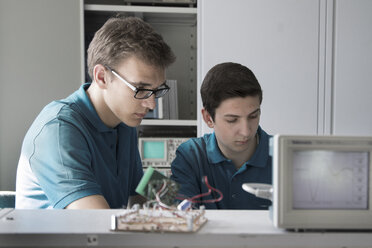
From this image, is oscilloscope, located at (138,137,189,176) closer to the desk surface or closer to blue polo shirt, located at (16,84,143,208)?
blue polo shirt, located at (16,84,143,208)

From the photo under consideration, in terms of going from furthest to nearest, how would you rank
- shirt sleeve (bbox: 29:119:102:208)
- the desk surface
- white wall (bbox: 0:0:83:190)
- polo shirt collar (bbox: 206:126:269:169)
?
white wall (bbox: 0:0:83:190) < polo shirt collar (bbox: 206:126:269:169) < shirt sleeve (bbox: 29:119:102:208) < the desk surface

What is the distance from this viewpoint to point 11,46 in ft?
7.20

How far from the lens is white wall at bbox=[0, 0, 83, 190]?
2193mm

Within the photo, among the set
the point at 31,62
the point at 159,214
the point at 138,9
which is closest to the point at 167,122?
the point at 138,9

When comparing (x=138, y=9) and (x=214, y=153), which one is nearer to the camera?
(x=214, y=153)

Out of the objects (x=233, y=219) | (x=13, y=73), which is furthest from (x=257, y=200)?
(x=13, y=73)

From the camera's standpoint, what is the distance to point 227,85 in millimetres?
1396

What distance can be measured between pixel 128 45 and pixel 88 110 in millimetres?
240

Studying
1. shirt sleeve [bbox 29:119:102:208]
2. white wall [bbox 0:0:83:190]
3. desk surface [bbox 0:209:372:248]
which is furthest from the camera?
white wall [bbox 0:0:83:190]

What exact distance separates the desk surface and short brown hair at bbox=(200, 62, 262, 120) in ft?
2.38

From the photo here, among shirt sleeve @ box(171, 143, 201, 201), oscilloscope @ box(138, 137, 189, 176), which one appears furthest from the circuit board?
oscilloscope @ box(138, 137, 189, 176)

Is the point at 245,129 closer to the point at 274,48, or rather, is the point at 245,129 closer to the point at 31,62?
the point at 274,48

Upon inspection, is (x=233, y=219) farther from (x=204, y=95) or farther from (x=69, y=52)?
(x=69, y=52)

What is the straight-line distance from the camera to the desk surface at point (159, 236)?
0.62 metres
